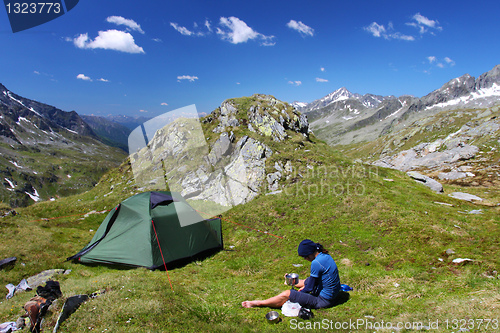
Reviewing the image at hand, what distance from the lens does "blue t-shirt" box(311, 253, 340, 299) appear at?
24.9 ft

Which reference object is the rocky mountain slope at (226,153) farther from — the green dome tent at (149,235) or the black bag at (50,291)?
the black bag at (50,291)

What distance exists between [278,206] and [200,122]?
2980cm

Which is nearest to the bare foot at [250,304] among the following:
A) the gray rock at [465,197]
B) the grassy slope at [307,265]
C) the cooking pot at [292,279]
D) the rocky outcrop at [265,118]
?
the grassy slope at [307,265]

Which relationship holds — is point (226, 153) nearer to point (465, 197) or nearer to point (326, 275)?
point (326, 275)

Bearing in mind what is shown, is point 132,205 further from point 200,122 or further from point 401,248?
point 200,122

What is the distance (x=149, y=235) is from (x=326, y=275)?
1077 centimetres

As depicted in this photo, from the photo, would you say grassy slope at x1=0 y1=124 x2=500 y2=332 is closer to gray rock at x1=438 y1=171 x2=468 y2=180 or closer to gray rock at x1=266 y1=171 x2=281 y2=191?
gray rock at x1=266 y1=171 x2=281 y2=191

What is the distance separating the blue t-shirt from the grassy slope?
558mm

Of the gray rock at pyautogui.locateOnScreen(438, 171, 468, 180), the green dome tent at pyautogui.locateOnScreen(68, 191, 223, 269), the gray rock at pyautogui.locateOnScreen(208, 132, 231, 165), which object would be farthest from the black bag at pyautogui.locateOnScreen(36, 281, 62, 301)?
the gray rock at pyautogui.locateOnScreen(438, 171, 468, 180)

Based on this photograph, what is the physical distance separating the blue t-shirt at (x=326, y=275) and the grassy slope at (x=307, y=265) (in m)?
0.56

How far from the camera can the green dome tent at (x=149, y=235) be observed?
13.6m

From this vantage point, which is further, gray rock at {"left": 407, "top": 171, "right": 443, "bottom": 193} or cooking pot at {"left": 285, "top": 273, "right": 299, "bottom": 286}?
gray rock at {"left": 407, "top": 171, "right": 443, "bottom": 193}

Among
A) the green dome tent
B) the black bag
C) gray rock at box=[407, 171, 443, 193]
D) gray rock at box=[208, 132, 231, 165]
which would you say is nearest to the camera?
the black bag

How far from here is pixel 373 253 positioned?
12398 millimetres
